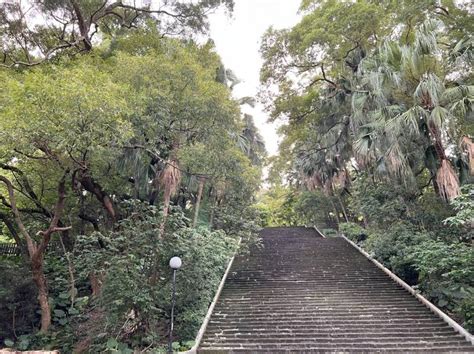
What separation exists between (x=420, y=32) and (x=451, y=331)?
767 cm

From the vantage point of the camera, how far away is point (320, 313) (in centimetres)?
917

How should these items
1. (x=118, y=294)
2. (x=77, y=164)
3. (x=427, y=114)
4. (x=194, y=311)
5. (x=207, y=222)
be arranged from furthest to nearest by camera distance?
(x=207, y=222), (x=427, y=114), (x=194, y=311), (x=77, y=164), (x=118, y=294)

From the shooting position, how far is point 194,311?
28.4 ft

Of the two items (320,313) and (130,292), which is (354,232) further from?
(130,292)

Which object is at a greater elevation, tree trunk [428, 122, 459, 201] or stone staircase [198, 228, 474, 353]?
tree trunk [428, 122, 459, 201]

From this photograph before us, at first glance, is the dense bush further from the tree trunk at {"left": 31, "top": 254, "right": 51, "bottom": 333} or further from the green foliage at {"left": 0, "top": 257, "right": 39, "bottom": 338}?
the tree trunk at {"left": 31, "top": 254, "right": 51, "bottom": 333}

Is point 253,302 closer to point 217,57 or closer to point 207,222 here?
point 207,222

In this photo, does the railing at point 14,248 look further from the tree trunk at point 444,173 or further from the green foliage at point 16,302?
the tree trunk at point 444,173

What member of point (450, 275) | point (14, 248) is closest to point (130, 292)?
point (450, 275)

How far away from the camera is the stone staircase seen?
759cm

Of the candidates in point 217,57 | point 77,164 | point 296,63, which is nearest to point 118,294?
point 77,164

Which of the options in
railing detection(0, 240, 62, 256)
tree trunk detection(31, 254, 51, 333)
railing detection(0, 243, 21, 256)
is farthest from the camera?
railing detection(0, 243, 21, 256)

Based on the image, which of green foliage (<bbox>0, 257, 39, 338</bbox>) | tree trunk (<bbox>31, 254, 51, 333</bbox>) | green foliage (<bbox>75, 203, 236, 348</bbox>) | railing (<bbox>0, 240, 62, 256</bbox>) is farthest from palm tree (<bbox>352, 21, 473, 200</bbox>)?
railing (<bbox>0, 240, 62, 256</bbox>)

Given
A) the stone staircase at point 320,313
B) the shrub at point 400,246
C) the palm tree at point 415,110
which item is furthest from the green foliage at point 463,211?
the stone staircase at point 320,313
